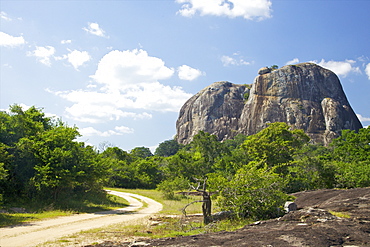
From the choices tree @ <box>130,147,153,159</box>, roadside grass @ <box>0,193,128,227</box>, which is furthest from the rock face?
roadside grass @ <box>0,193,128,227</box>

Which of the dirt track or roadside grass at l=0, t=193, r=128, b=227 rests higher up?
the dirt track

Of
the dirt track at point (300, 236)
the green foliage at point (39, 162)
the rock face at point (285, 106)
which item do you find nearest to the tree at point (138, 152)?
A: the rock face at point (285, 106)

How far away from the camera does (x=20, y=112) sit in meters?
21.2

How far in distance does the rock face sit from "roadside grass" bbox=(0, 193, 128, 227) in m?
76.2

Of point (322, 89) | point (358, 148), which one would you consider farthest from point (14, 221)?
point (322, 89)

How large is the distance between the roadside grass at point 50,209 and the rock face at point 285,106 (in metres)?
76.2

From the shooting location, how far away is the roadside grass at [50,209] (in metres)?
13.6

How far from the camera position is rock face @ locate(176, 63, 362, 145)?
283ft

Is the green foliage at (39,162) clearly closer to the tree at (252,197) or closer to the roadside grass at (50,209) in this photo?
the roadside grass at (50,209)

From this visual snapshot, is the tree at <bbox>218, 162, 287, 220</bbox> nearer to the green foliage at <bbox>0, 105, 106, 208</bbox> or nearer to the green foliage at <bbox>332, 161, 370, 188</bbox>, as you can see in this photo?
the green foliage at <bbox>0, 105, 106, 208</bbox>

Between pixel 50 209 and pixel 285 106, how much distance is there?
8637 centimetres

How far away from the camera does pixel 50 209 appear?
1739 centimetres

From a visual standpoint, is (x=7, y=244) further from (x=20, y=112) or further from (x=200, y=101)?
(x=200, y=101)

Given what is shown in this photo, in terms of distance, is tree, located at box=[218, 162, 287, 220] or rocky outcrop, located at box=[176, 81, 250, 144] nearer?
tree, located at box=[218, 162, 287, 220]
